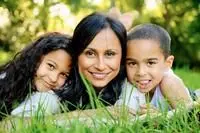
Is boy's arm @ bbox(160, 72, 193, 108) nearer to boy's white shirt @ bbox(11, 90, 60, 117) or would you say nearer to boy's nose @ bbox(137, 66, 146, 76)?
boy's nose @ bbox(137, 66, 146, 76)

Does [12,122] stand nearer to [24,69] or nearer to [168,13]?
[24,69]

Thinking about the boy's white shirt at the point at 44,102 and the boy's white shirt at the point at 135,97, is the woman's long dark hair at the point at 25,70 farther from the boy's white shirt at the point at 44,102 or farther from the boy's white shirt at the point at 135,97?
the boy's white shirt at the point at 135,97

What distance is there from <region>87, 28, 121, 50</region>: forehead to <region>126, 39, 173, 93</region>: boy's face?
13cm

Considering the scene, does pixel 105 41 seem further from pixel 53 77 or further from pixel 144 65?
pixel 53 77

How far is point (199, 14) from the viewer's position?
16594 mm

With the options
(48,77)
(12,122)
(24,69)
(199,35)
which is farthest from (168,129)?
(199,35)

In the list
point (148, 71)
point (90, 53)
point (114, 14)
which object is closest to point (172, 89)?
point (148, 71)

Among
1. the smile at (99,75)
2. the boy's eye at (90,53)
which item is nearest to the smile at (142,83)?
the smile at (99,75)

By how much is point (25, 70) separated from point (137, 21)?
12570 mm

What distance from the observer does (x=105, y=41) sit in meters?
4.00

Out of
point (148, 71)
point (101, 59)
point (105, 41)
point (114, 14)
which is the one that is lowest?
point (148, 71)

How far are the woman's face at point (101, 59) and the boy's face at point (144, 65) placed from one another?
10 cm

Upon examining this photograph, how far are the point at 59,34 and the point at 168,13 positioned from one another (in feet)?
43.3

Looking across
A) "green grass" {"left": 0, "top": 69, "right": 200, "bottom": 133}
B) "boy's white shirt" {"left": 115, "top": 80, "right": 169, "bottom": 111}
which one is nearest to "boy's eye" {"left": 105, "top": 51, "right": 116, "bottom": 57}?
"boy's white shirt" {"left": 115, "top": 80, "right": 169, "bottom": 111}
